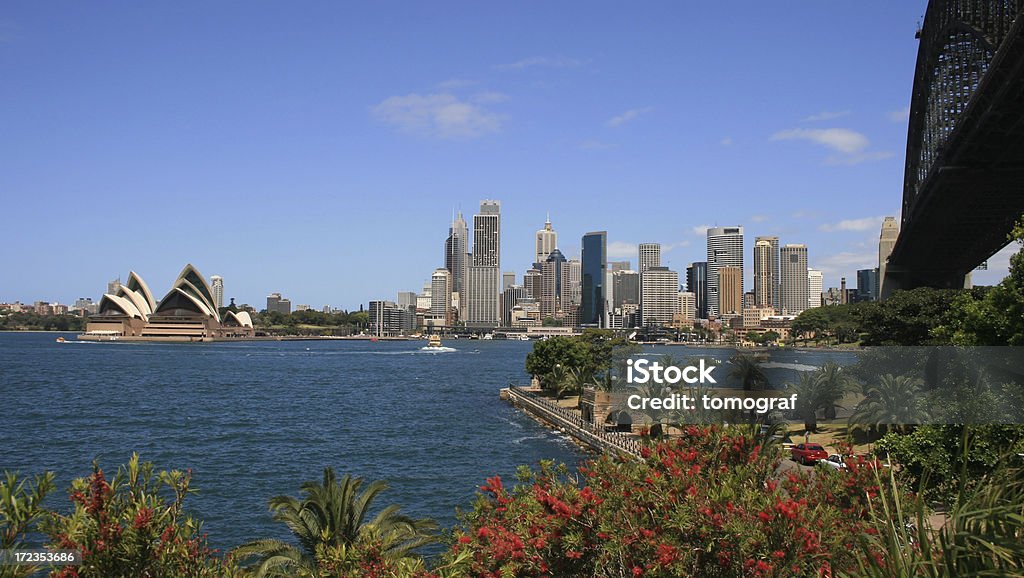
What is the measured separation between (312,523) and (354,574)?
938 cm

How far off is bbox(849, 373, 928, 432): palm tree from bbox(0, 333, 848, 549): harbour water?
9.32ft

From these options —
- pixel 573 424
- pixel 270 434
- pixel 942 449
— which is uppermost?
pixel 942 449

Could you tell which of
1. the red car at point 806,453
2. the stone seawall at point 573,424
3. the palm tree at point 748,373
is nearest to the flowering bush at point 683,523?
the palm tree at point 748,373

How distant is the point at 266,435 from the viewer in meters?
43.5

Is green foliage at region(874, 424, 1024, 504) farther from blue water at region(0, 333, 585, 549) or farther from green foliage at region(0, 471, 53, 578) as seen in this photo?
green foliage at region(0, 471, 53, 578)

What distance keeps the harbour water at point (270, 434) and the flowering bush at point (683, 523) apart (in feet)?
20.2

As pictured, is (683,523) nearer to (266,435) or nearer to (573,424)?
(573,424)

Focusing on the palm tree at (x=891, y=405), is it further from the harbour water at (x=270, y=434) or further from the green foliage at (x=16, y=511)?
the green foliage at (x=16, y=511)

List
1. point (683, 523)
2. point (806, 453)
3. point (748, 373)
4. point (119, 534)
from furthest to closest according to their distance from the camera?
point (806, 453) → point (748, 373) → point (683, 523) → point (119, 534)

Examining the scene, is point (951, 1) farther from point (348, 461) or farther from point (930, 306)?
point (348, 461)

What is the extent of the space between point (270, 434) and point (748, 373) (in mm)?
32684

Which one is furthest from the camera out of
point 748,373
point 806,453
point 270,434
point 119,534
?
point 270,434

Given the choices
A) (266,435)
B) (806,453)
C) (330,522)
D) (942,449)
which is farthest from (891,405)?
(266,435)

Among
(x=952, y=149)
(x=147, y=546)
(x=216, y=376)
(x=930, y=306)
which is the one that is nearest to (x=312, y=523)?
(x=147, y=546)
